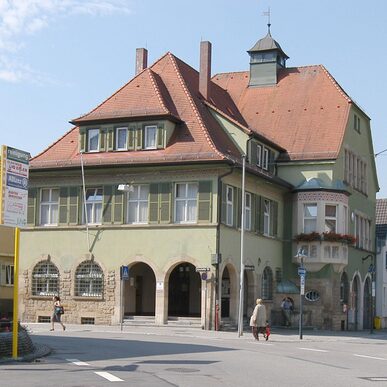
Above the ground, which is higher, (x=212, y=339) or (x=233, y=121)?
(x=233, y=121)

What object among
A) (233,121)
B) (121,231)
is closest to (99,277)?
(121,231)

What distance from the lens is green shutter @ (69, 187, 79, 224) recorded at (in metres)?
41.9

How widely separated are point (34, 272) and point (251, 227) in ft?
36.1

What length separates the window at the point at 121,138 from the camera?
137 ft

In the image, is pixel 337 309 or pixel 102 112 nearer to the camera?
pixel 102 112

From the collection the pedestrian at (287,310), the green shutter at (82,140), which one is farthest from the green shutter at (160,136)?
the pedestrian at (287,310)

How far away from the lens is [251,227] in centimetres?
4288

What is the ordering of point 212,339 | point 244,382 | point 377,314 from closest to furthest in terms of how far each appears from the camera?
point 244,382 → point 212,339 → point 377,314

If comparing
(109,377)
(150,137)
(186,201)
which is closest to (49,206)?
(150,137)

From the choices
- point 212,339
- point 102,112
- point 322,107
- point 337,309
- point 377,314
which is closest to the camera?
point 212,339

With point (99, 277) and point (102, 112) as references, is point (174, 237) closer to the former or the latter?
point (99, 277)

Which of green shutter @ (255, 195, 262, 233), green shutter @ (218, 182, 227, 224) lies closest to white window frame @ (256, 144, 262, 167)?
green shutter @ (255, 195, 262, 233)

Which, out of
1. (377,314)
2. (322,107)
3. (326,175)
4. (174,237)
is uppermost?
(322,107)

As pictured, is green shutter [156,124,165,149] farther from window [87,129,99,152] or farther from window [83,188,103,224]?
window [83,188,103,224]
